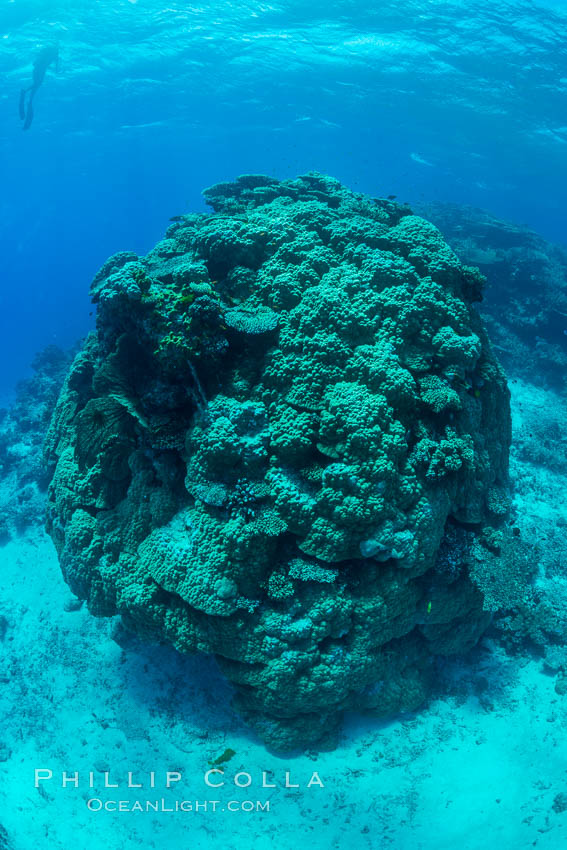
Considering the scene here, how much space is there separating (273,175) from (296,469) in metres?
41.5

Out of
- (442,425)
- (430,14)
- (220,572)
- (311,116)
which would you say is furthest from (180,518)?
(311,116)

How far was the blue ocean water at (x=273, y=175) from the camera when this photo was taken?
862cm

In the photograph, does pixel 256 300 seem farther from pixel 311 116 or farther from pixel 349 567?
pixel 311 116

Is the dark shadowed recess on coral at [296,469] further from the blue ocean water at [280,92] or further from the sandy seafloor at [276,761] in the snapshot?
the blue ocean water at [280,92]

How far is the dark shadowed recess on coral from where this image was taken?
289 inches

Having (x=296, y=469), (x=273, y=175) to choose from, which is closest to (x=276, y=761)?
(x=296, y=469)

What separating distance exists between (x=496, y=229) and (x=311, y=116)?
36.7m

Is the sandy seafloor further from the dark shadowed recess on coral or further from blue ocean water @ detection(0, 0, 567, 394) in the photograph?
blue ocean water @ detection(0, 0, 567, 394)

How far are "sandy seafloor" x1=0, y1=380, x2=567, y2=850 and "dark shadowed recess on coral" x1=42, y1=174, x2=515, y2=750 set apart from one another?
89cm

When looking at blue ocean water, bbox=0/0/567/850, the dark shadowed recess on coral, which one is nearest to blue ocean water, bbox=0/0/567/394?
blue ocean water, bbox=0/0/567/850

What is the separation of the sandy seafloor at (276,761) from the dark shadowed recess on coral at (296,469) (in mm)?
885

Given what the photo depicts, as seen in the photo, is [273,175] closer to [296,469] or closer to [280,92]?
[280,92]

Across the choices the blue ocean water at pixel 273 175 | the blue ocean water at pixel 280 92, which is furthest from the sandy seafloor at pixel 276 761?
the blue ocean water at pixel 280 92

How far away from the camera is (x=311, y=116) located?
52688 millimetres
